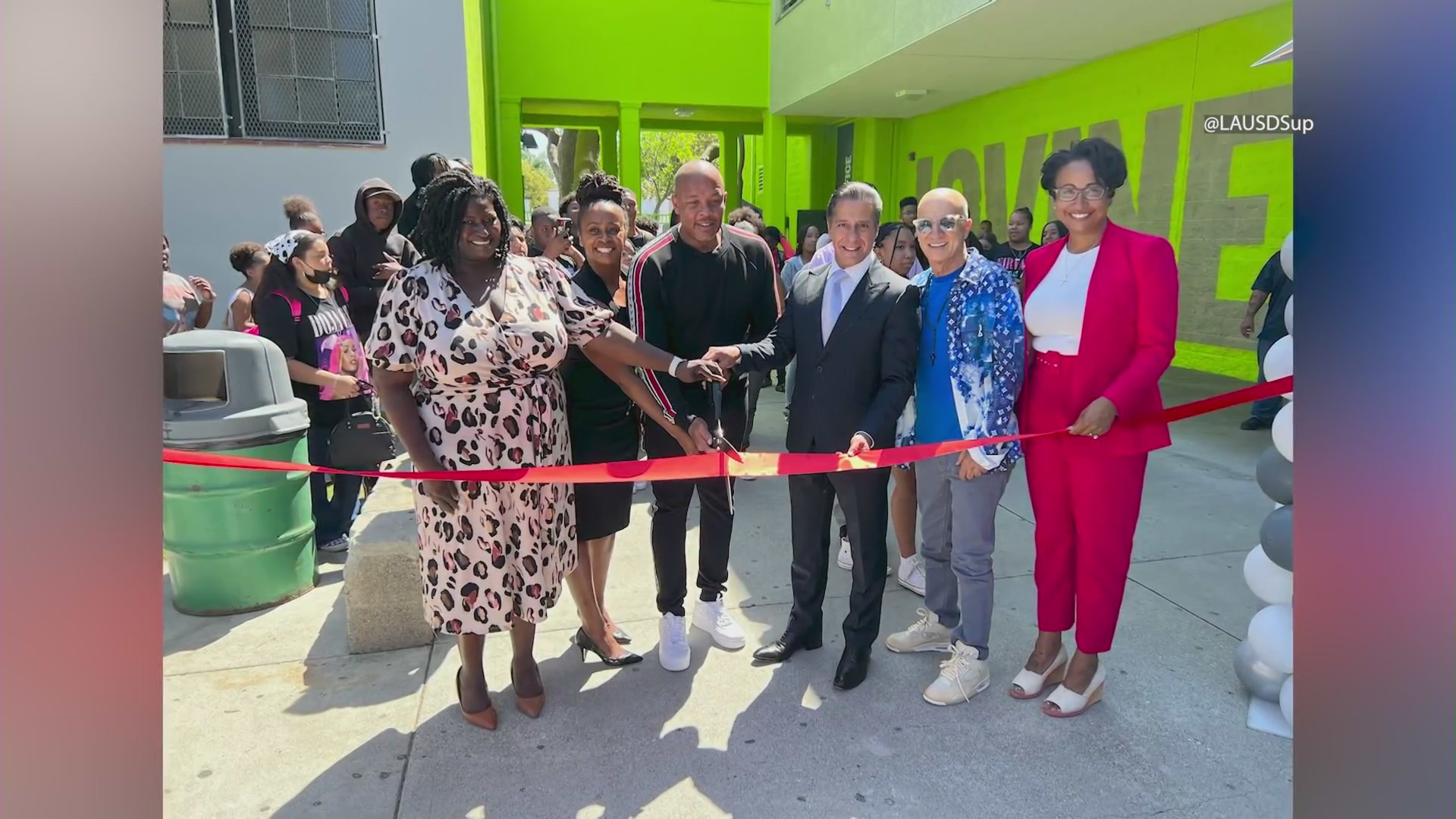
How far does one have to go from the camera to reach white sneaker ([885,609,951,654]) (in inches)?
144

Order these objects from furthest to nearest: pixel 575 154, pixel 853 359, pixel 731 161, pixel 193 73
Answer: pixel 575 154 → pixel 731 161 → pixel 193 73 → pixel 853 359

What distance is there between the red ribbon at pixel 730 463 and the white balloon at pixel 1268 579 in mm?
601

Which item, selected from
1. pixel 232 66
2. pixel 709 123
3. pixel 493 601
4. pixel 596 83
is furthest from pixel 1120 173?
pixel 709 123

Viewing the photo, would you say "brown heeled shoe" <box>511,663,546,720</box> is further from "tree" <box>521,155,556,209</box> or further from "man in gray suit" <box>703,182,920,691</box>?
"tree" <box>521,155,556,209</box>

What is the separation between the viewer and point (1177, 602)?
4.13 metres

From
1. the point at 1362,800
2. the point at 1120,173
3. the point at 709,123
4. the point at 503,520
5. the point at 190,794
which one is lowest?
the point at 190,794

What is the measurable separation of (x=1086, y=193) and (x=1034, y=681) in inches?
72.6

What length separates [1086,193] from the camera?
9.32ft

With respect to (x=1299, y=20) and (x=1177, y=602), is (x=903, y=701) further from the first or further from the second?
(x=1299, y=20)

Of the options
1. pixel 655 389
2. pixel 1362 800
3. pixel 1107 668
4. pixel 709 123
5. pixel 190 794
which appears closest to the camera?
pixel 1362 800

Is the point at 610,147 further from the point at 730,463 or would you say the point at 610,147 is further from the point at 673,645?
the point at 730,463

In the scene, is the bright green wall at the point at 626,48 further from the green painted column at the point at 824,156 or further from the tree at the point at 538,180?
the tree at the point at 538,180

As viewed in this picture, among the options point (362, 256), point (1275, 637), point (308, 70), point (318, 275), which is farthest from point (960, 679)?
point (308, 70)

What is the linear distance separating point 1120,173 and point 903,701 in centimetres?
207
